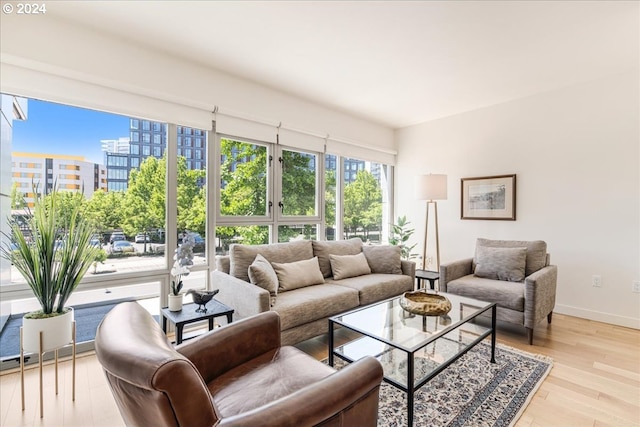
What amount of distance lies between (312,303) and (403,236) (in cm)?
253

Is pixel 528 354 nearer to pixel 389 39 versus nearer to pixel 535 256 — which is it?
pixel 535 256

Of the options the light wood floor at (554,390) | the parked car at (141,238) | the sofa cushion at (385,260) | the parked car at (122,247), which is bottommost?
the light wood floor at (554,390)

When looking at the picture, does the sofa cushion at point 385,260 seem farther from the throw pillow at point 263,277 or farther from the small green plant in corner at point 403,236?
the throw pillow at point 263,277

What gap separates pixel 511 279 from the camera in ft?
9.79

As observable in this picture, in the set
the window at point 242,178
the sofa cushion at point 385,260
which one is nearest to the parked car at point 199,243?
the window at point 242,178

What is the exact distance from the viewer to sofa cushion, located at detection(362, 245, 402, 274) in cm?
334

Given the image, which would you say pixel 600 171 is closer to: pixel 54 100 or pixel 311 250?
pixel 311 250

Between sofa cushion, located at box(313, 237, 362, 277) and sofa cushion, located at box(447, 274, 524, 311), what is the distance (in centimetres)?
105

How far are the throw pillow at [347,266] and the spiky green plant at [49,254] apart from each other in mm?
2031

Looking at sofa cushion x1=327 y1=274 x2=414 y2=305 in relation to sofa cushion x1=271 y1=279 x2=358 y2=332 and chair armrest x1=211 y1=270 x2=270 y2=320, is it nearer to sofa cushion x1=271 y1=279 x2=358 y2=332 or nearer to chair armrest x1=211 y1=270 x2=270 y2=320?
sofa cushion x1=271 y1=279 x2=358 y2=332

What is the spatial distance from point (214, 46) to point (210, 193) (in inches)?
51.2

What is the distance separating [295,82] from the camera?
10.6 feet

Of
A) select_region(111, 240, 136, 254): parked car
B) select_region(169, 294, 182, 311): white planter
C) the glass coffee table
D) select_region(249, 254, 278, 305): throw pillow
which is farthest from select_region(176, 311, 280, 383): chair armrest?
select_region(111, 240, 136, 254): parked car

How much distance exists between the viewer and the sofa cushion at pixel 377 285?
9.15ft
